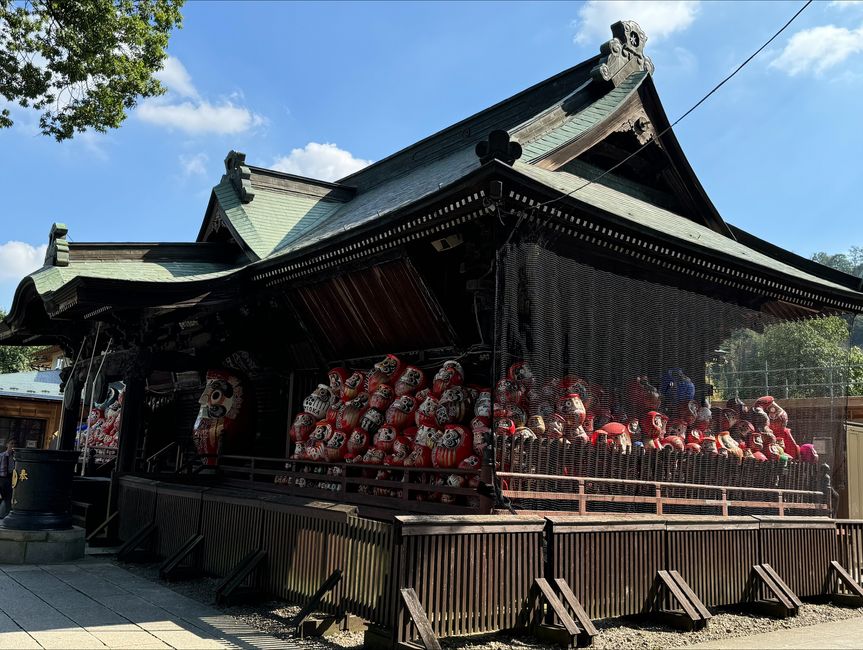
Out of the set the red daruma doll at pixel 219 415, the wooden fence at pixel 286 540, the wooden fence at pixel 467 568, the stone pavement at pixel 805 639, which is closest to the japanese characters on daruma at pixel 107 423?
the red daruma doll at pixel 219 415

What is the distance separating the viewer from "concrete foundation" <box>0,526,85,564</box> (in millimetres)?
9602

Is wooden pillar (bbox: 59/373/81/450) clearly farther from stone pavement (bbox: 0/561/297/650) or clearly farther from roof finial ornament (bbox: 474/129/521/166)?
roof finial ornament (bbox: 474/129/521/166)

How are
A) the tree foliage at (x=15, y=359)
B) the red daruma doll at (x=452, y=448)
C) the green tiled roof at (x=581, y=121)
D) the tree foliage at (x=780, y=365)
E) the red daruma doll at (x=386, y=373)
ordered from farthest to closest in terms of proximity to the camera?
the tree foliage at (x=15, y=359) < the green tiled roof at (x=581, y=121) < the tree foliage at (x=780, y=365) < the red daruma doll at (x=386, y=373) < the red daruma doll at (x=452, y=448)

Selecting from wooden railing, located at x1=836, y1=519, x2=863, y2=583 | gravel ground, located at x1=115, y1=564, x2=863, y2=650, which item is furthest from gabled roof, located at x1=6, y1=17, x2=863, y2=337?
gravel ground, located at x1=115, y1=564, x2=863, y2=650

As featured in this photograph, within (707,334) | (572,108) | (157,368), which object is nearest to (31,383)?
(157,368)

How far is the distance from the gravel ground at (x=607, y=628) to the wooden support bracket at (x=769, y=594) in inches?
5.8

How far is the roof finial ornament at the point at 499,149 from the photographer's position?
24.3 feet

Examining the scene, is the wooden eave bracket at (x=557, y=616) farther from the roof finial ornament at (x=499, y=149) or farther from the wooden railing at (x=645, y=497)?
the roof finial ornament at (x=499, y=149)

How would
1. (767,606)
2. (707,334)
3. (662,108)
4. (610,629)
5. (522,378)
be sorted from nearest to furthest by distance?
(610,629) → (522,378) → (767,606) → (707,334) → (662,108)

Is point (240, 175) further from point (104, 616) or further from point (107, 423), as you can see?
point (104, 616)

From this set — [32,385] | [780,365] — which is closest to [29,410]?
[32,385]

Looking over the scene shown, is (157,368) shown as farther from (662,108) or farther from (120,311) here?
(662,108)

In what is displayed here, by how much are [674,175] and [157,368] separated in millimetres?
10443

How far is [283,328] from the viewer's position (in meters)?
13.0
